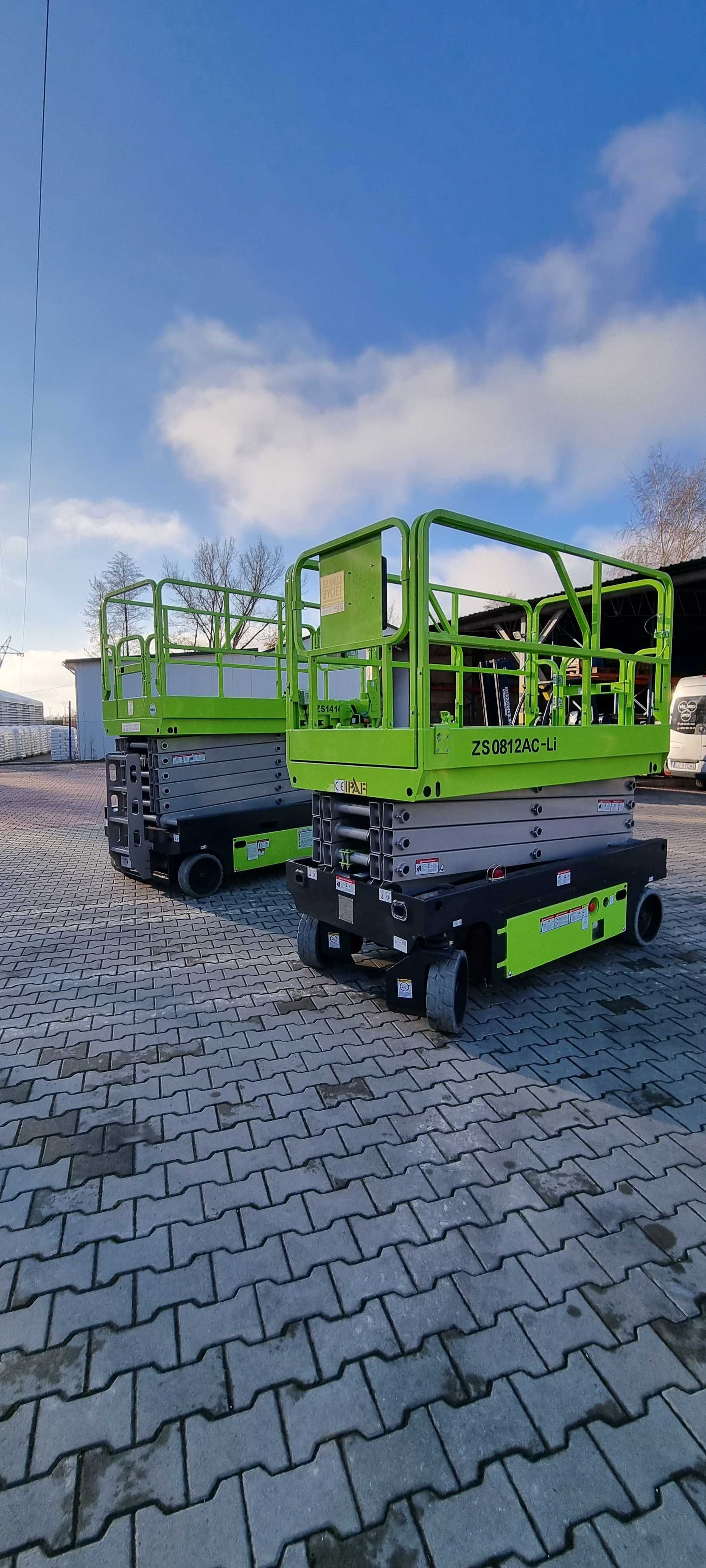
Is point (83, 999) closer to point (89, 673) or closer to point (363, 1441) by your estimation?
point (363, 1441)

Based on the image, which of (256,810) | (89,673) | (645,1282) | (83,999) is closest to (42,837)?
(256,810)

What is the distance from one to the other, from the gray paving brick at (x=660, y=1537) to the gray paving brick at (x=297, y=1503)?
0.57m

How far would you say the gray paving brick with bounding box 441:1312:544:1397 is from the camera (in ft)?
6.30

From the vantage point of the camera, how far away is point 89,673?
28.0m

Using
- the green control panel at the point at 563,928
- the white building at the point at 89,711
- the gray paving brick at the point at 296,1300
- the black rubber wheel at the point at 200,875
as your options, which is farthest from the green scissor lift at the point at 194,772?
→ the white building at the point at 89,711

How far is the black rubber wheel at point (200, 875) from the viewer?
6773 mm

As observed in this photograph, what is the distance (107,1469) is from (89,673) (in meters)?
28.7

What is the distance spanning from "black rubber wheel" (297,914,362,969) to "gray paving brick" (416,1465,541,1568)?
303cm

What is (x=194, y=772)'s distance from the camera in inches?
279

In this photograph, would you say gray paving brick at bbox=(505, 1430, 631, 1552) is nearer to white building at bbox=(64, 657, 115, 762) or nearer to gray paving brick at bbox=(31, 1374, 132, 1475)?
gray paving brick at bbox=(31, 1374, 132, 1475)

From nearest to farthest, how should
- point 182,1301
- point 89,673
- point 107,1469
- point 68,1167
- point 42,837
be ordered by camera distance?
point 107,1469 < point 182,1301 < point 68,1167 < point 42,837 < point 89,673

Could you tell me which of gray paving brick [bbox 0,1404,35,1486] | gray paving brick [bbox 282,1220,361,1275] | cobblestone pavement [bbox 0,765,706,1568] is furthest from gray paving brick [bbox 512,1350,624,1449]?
gray paving brick [bbox 0,1404,35,1486]

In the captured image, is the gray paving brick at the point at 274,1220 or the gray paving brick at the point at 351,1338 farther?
the gray paving brick at the point at 274,1220

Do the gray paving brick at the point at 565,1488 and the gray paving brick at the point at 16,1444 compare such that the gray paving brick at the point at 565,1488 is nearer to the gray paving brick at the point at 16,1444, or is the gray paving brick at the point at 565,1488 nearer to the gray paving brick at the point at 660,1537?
the gray paving brick at the point at 660,1537
